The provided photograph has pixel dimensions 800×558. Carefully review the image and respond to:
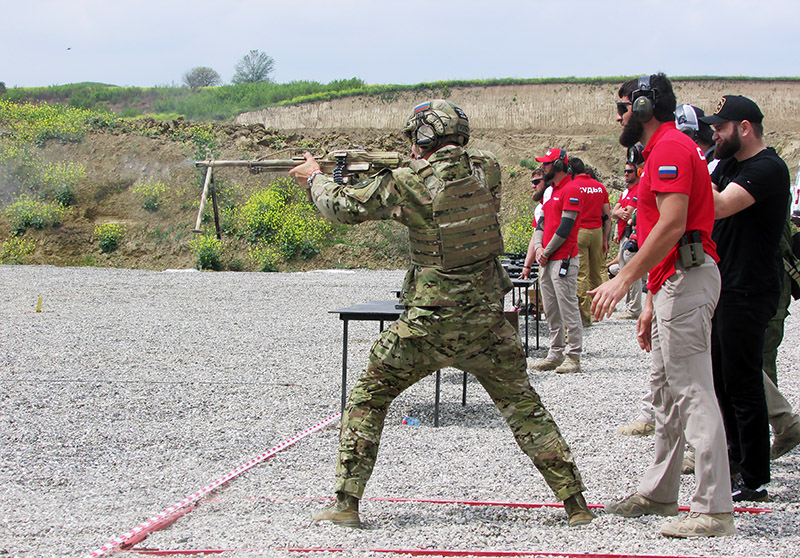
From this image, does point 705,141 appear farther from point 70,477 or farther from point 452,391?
point 70,477

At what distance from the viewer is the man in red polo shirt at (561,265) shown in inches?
297

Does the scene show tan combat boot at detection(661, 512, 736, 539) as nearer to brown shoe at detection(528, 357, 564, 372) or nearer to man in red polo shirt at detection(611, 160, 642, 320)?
brown shoe at detection(528, 357, 564, 372)

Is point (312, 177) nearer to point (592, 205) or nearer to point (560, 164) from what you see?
point (560, 164)

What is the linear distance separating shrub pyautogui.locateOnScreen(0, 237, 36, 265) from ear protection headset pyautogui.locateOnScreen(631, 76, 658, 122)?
28270 mm

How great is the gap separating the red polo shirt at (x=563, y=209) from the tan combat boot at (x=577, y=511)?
433 centimetres

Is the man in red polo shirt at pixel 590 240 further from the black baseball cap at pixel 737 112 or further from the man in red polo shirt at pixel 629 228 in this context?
the black baseball cap at pixel 737 112

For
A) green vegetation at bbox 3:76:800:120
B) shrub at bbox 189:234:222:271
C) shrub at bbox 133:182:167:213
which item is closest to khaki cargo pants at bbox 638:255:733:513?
shrub at bbox 189:234:222:271

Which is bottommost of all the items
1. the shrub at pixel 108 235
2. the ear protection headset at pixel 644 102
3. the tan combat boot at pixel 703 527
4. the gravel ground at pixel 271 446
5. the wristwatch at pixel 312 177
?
the gravel ground at pixel 271 446

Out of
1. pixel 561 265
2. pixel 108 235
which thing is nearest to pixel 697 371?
pixel 561 265

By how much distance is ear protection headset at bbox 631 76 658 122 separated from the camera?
11.4ft

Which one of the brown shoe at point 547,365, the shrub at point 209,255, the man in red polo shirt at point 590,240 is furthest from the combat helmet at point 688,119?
the shrub at point 209,255

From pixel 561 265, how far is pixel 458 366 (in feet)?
14.0

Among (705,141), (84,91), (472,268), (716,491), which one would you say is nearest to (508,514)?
(716,491)

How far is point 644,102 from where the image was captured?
349 cm
